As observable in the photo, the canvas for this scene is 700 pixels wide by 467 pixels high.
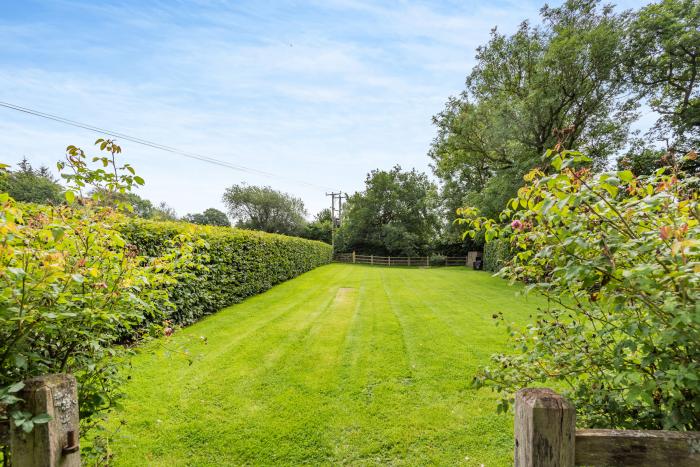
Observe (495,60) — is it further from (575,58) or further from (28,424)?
(28,424)

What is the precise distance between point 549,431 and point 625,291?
2.52 ft

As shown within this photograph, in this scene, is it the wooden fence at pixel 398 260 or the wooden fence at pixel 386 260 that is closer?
the wooden fence at pixel 398 260


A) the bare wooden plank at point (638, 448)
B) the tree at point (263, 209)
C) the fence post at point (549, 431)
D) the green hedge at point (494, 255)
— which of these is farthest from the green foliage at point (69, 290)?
the tree at point (263, 209)

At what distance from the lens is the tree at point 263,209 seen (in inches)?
1876

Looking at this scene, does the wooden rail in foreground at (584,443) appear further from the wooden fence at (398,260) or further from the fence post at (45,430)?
the wooden fence at (398,260)

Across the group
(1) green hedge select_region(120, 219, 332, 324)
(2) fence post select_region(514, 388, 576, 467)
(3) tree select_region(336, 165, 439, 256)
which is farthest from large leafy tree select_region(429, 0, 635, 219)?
(3) tree select_region(336, 165, 439, 256)

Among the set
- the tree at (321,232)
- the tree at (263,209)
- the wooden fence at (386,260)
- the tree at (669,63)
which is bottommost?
the wooden fence at (386,260)

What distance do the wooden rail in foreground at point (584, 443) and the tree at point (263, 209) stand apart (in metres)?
46.8

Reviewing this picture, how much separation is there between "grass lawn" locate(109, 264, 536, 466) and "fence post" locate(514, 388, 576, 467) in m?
0.92

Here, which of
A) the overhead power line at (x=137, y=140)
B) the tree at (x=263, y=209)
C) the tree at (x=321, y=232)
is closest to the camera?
the overhead power line at (x=137, y=140)

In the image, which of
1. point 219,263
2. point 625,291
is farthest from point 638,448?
point 219,263

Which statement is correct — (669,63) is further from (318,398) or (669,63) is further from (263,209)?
(263,209)

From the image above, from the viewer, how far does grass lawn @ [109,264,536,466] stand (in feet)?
9.19

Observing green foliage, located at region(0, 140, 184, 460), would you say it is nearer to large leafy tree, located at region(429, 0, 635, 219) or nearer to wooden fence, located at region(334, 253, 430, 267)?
large leafy tree, located at region(429, 0, 635, 219)
